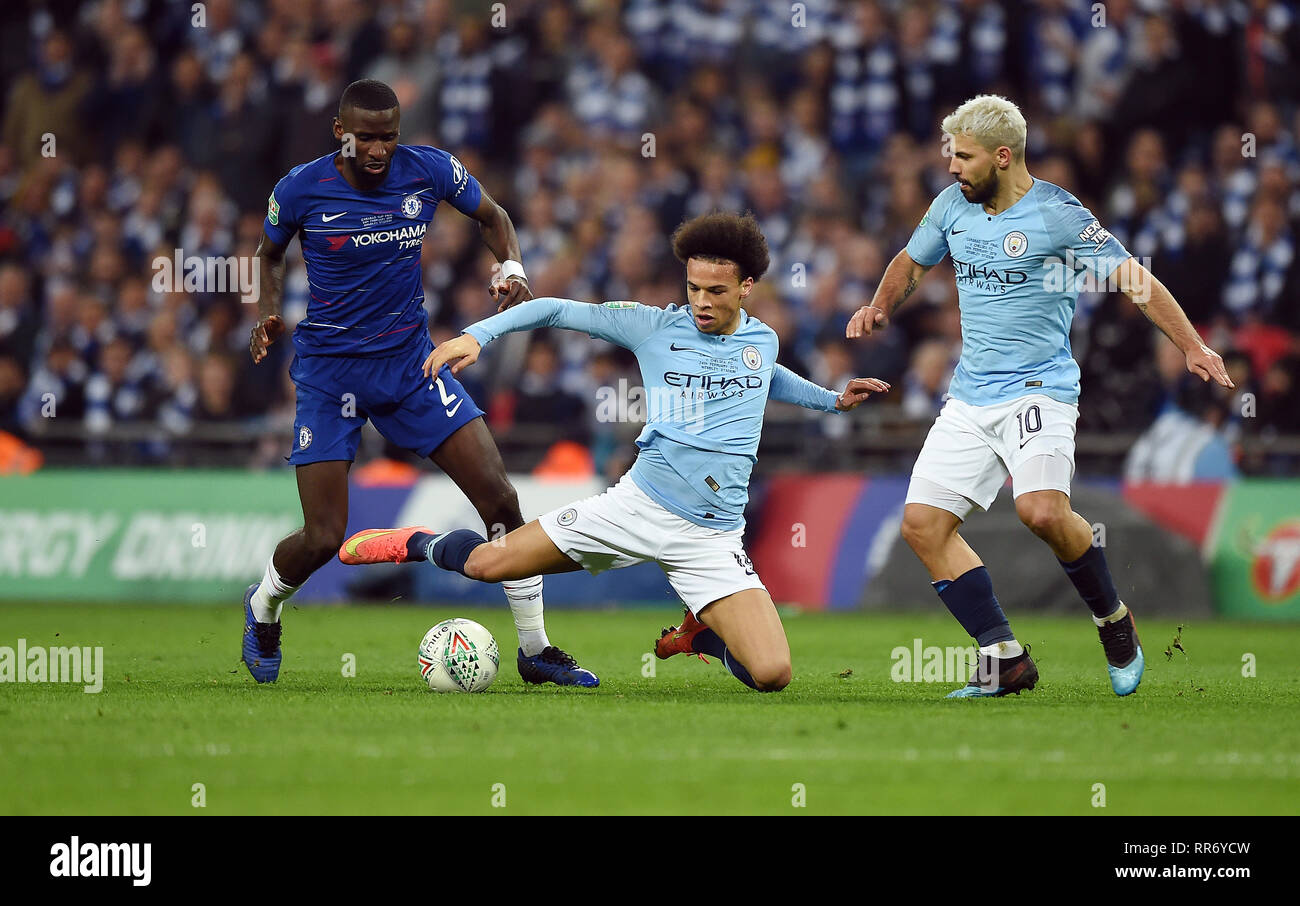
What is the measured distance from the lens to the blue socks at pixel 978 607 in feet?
26.9

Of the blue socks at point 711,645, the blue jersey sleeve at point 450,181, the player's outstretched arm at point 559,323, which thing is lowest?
the blue socks at point 711,645

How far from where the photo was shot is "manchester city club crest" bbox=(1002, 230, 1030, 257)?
26.8ft

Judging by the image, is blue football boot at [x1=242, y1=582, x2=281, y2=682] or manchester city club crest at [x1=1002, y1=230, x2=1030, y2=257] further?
blue football boot at [x1=242, y1=582, x2=281, y2=682]

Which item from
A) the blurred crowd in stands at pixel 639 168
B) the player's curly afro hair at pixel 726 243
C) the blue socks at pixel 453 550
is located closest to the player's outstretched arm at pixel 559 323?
the player's curly afro hair at pixel 726 243

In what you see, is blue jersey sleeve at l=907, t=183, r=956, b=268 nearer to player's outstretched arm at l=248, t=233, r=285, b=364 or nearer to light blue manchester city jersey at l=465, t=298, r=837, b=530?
light blue manchester city jersey at l=465, t=298, r=837, b=530

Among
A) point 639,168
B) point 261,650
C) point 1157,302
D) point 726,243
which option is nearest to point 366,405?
point 261,650

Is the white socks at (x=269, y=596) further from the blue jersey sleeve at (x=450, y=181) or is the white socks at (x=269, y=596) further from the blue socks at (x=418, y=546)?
the blue jersey sleeve at (x=450, y=181)

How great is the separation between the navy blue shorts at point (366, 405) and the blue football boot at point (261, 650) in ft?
2.69

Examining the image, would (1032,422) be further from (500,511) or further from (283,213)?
(283,213)

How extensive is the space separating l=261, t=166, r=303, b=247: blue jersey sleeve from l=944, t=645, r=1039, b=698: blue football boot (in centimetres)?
386

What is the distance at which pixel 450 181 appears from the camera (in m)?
8.84

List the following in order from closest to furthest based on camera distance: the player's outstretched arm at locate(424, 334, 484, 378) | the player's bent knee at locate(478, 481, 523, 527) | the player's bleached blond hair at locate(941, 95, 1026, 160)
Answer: the player's outstretched arm at locate(424, 334, 484, 378)
the player's bleached blond hair at locate(941, 95, 1026, 160)
the player's bent knee at locate(478, 481, 523, 527)

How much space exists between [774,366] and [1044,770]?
285 centimetres

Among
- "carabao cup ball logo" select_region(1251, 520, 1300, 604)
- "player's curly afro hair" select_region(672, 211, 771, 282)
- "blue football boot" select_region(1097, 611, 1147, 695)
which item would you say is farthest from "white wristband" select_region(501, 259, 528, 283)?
"carabao cup ball logo" select_region(1251, 520, 1300, 604)
